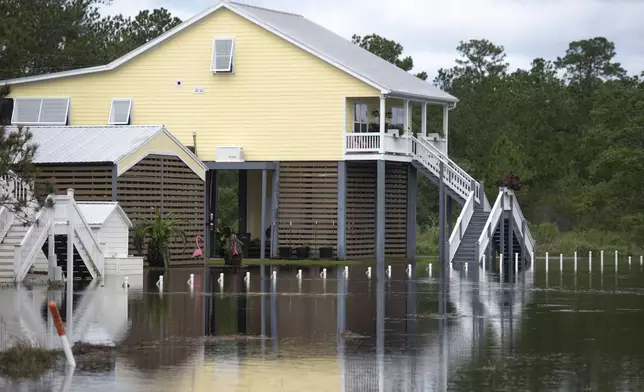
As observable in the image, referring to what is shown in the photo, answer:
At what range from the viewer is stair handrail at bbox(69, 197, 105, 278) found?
4028 cm

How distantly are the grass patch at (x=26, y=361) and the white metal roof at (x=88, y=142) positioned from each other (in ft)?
89.0

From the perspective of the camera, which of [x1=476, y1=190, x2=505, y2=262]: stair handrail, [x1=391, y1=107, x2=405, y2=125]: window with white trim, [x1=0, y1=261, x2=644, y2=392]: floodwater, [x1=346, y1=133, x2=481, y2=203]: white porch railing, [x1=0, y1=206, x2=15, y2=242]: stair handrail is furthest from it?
[x1=391, y1=107, x2=405, y2=125]: window with white trim

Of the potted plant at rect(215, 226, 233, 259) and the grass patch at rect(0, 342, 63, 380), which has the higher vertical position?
the potted plant at rect(215, 226, 233, 259)

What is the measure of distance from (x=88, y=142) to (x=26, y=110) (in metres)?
7.97

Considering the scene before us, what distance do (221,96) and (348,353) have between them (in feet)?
114

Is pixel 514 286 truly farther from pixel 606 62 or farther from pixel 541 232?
pixel 606 62

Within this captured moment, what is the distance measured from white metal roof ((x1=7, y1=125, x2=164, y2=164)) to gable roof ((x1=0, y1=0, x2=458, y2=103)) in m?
4.76

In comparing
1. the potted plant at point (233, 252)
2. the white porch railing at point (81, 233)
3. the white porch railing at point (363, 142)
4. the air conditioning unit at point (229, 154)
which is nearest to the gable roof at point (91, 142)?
the air conditioning unit at point (229, 154)

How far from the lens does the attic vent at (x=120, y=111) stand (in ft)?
190

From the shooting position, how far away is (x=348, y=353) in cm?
2333

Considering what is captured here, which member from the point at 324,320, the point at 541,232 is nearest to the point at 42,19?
the point at 541,232

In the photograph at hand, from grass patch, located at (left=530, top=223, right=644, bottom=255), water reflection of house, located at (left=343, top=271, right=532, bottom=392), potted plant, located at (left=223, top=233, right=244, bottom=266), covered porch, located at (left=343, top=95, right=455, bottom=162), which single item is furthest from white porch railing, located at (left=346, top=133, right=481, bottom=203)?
water reflection of house, located at (left=343, top=271, right=532, bottom=392)

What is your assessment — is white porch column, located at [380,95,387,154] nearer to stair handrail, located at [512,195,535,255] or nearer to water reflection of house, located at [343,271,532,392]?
stair handrail, located at [512,195,535,255]

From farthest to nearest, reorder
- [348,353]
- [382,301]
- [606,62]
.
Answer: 1. [606,62]
2. [382,301]
3. [348,353]
